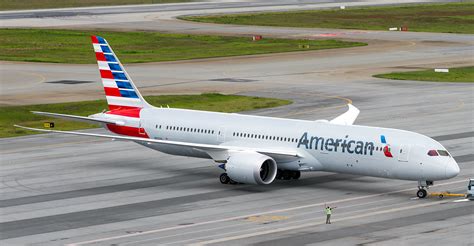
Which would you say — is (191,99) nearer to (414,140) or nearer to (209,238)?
(414,140)

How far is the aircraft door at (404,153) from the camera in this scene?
186ft

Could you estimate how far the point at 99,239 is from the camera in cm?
4803

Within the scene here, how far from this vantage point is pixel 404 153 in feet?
186

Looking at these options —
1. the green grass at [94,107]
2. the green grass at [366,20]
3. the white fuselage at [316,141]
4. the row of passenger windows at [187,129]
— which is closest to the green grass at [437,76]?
the green grass at [94,107]

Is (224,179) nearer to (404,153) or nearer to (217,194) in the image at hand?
(217,194)

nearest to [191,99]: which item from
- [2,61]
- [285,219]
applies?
[2,61]

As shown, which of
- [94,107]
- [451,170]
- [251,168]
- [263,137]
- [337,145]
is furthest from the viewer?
[94,107]

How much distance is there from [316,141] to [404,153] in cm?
536

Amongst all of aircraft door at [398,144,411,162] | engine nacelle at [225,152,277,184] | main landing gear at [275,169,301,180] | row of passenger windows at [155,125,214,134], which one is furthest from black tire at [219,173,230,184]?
aircraft door at [398,144,411,162]

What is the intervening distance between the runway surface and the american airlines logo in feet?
7.83

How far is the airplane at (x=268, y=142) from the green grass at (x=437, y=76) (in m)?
46.5

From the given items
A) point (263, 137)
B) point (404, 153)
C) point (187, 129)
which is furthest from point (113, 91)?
point (404, 153)

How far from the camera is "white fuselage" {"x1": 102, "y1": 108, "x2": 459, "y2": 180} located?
5669cm

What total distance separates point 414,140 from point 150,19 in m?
138
